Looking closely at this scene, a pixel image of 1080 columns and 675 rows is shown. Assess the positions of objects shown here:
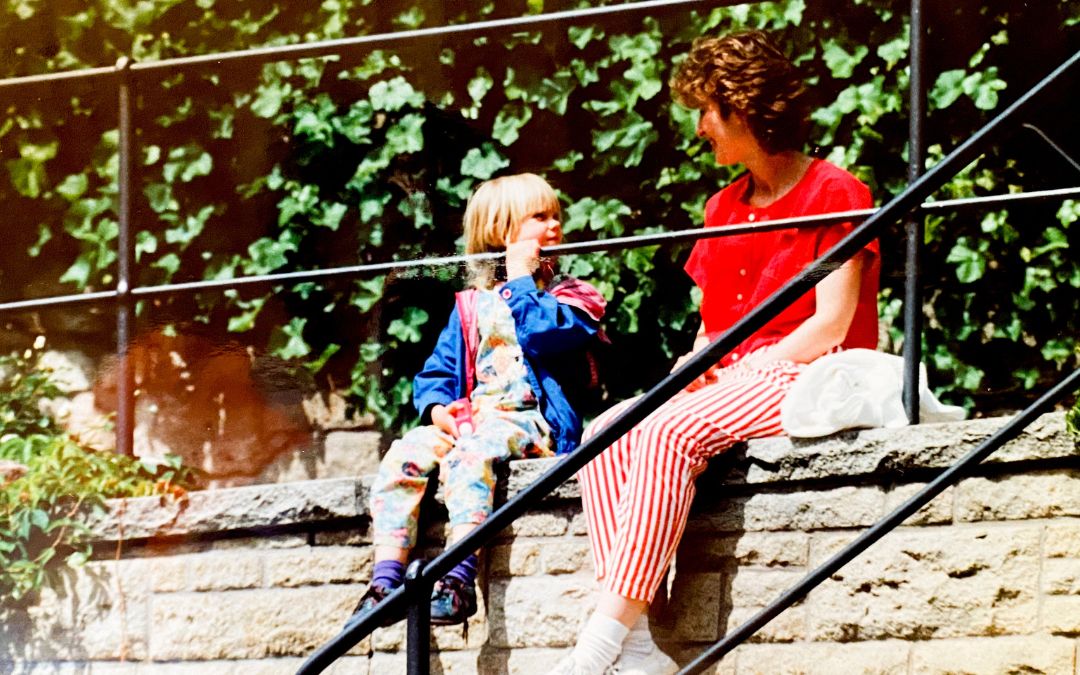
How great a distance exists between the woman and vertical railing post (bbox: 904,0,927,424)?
0.12m

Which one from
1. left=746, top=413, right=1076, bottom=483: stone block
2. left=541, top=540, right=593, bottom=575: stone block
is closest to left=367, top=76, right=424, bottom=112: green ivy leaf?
left=541, top=540, right=593, bottom=575: stone block

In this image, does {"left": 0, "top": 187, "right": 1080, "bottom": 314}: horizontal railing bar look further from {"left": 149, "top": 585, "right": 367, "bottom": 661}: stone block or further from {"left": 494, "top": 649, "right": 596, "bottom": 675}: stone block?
{"left": 494, "top": 649, "right": 596, "bottom": 675}: stone block

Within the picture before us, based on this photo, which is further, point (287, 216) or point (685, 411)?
point (287, 216)

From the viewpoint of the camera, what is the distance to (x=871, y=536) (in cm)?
246

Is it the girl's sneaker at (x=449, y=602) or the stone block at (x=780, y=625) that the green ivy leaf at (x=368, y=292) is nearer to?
the girl's sneaker at (x=449, y=602)

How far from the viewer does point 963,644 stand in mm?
2637

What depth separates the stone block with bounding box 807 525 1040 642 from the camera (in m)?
2.64

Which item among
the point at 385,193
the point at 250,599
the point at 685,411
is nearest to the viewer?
the point at 685,411

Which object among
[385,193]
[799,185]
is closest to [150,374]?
[385,193]

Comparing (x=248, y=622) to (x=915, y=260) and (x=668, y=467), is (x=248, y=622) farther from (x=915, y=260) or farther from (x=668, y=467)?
(x=915, y=260)

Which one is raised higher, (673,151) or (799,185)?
(673,151)

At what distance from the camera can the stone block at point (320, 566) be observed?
123 inches

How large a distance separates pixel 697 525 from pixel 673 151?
190cm

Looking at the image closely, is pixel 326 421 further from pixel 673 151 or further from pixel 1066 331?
pixel 1066 331
